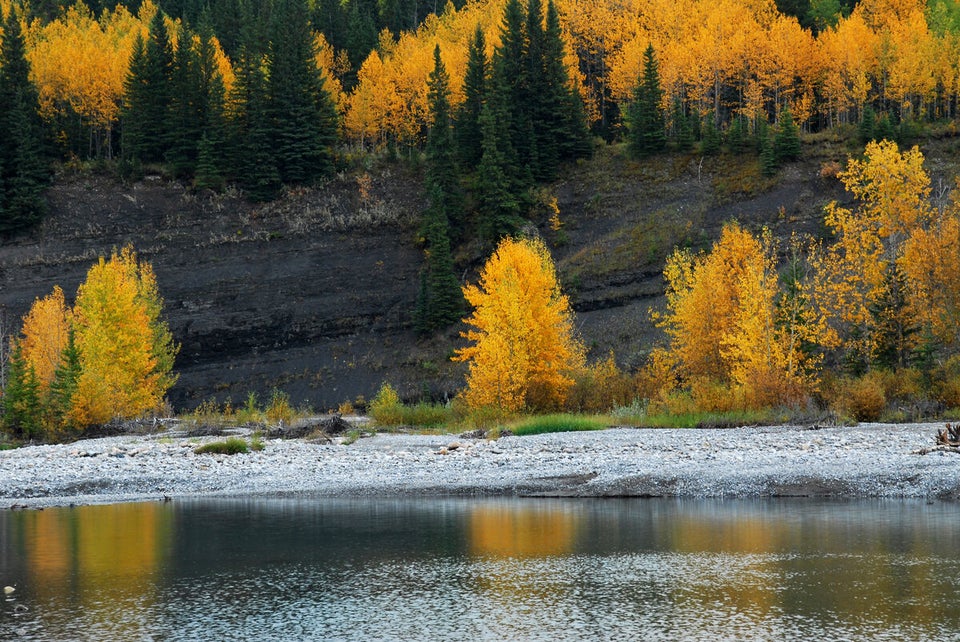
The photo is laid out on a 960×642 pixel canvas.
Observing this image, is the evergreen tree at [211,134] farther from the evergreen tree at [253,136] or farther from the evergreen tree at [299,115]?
the evergreen tree at [299,115]

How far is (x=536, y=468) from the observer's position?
27.1 m

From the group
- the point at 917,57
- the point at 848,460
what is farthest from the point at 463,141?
the point at 848,460

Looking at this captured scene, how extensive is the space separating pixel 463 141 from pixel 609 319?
25884 mm

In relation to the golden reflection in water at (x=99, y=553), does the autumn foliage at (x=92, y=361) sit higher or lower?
higher

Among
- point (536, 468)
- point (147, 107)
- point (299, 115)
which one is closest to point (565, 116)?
point (299, 115)

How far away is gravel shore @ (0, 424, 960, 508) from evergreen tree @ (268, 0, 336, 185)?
55605 millimetres

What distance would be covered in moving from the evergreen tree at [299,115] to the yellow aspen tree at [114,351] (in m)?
31.6

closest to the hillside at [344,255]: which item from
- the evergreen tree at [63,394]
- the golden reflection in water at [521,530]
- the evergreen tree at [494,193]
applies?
the evergreen tree at [494,193]

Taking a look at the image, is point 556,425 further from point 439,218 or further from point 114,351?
point 439,218

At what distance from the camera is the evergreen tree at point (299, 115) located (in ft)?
286

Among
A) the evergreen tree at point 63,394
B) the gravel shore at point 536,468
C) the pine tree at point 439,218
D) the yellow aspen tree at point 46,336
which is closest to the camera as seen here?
the gravel shore at point 536,468

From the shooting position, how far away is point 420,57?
9894 cm

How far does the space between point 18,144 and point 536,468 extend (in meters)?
72.4

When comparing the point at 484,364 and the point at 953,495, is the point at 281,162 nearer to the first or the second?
the point at 484,364
